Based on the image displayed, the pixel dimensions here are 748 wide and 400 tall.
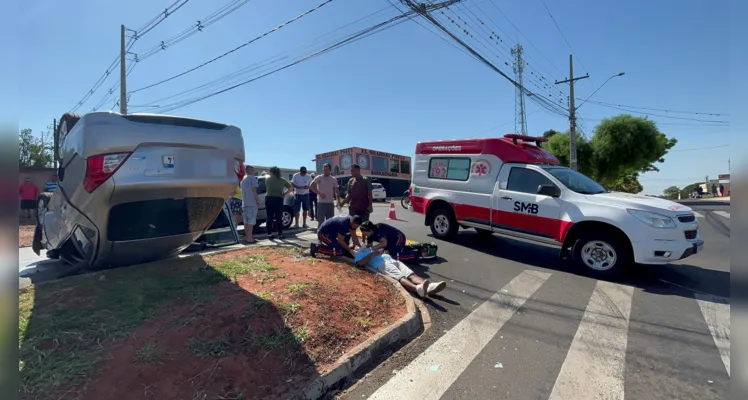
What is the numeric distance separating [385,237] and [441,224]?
10.5ft

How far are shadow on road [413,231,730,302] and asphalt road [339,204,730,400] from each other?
3 cm

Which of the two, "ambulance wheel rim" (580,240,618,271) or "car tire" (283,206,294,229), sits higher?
"car tire" (283,206,294,229)

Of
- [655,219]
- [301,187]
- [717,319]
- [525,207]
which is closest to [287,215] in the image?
[301,187]

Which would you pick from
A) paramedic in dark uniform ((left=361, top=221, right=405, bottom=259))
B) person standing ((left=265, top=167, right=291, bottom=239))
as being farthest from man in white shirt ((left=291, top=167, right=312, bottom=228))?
paramedic in dark uniform ((left=361, top=221, right=405, bottom=259))

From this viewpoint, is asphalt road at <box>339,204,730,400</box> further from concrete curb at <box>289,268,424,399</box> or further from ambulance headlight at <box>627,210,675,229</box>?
ambulance headlight at <box>627,210,675,229</box>

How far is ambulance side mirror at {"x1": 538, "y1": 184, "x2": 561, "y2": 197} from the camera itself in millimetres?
6349

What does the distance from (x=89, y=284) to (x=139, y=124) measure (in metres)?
1.96

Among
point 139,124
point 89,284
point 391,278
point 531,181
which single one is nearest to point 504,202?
point 531,181

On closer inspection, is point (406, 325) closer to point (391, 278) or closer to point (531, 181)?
point (391, 278)

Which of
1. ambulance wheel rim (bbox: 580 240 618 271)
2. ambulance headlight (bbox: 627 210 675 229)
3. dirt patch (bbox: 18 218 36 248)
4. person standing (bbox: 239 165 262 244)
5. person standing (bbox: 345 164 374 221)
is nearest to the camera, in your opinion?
ambulance headlight (bbox: 627 210 675 229)

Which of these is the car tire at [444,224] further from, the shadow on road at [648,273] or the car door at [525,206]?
the car door at [525,206]

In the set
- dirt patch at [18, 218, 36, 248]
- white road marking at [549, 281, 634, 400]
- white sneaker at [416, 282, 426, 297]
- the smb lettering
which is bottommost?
white road marking at [549, 281, 634, 400]

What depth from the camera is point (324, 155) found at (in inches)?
1586

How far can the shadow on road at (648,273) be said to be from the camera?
202 inches
